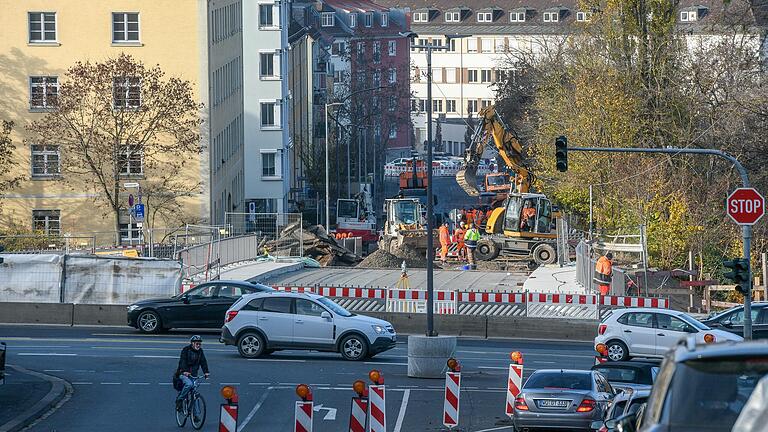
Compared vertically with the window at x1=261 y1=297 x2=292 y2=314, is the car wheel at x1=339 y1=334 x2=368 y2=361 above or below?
below

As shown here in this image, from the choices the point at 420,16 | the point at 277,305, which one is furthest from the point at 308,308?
the point at 420,16

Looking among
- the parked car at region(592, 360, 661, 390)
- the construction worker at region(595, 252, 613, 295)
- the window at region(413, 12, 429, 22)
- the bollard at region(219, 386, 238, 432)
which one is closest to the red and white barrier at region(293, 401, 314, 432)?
the bollard at region(219, 386, 238, 432)

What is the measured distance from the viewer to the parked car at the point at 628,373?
22578mm

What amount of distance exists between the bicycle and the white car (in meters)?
12.4

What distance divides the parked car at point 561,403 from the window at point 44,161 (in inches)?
1729

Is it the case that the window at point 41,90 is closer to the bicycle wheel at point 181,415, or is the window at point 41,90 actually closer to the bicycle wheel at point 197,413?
the bicycle wheel at point 181,415

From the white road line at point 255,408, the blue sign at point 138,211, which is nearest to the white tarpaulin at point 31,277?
the blue sign at point 138,211

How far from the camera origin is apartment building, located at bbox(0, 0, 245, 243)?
204 feet

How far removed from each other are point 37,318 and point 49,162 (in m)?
23.7

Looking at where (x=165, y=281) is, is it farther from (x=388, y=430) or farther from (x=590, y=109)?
(x=590, y=109)

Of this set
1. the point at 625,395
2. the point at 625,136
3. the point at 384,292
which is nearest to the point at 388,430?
the point at 625,395

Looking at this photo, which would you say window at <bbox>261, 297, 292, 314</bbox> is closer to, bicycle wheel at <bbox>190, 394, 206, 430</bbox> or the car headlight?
the car headlight

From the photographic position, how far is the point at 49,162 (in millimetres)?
62219

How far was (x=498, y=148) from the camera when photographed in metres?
64.3
